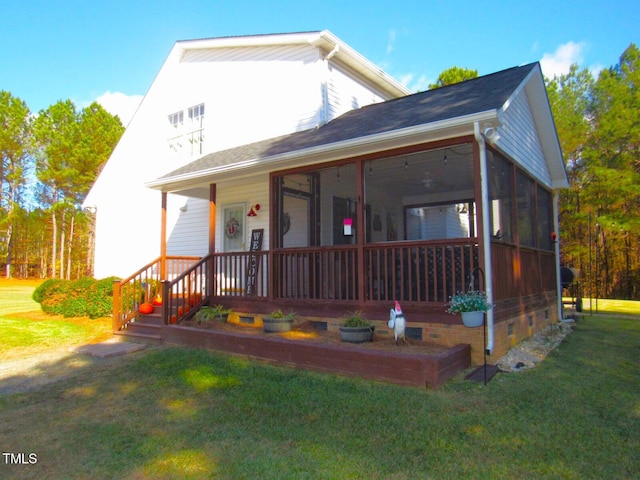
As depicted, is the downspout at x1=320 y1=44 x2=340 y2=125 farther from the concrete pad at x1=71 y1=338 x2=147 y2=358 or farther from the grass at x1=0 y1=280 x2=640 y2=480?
the grass at x1=0 y1=280 x2=640 y2=480

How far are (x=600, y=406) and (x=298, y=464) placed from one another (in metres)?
3.07

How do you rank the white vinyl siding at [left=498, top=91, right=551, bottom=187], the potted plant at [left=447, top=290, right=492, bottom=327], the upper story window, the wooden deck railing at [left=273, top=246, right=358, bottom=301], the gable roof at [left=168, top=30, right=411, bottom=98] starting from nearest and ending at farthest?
the potted plant at [left=447, top=290, right=492, bottom=327], the wooden deck railing at [left=273, top=246, right=358, bottom=301], the white vinyl siding at [left=498, top=91, right=551, bottom=187], the gable roof at [left=168, top=30, right=411, bottom=98], the upper story window

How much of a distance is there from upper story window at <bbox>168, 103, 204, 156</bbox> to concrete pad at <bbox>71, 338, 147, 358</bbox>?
5.63 m

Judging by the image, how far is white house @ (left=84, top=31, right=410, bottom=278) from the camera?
32.2 ft

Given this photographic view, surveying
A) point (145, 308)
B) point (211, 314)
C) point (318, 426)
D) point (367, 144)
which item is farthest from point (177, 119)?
point (318, 426)

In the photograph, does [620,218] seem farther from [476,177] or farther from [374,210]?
[476,177]

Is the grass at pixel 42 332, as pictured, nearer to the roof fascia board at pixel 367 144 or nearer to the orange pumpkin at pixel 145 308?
the orange pumpkin at pixel 145 308

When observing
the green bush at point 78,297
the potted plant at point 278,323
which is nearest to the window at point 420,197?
the potted plant at point 278,323

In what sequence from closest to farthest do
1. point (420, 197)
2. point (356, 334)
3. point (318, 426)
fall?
point (318, 426)
point (356, 334)
point (420, 197)

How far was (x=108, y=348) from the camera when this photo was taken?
7.27 meters

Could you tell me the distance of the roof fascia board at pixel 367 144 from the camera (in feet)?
18.4

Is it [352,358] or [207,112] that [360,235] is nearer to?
[352,358]

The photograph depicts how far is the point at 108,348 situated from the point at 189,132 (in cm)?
653

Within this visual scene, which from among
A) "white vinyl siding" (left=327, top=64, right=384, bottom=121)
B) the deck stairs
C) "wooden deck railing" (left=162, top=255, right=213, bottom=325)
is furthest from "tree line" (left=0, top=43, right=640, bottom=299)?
the deck stairs
